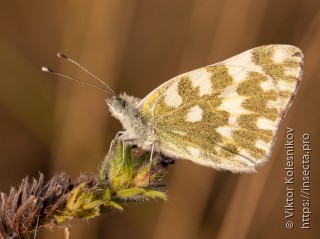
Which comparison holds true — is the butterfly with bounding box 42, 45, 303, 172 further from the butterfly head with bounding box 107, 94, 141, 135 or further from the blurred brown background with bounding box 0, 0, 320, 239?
the blurred brown background with bounding box 0, 0, 320, 239

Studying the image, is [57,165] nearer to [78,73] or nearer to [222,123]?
[78,73]

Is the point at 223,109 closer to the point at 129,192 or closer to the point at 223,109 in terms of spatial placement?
the point at 223,109

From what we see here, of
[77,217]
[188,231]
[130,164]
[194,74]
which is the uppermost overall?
[194,74]

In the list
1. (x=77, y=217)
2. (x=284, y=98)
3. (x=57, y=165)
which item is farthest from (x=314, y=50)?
(x=77, y=217)

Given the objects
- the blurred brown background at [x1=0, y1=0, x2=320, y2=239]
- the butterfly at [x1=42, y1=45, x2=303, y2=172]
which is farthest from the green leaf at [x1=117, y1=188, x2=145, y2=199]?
the blurred brown background at [x1=0, y1=0, x2=320, y2=239]

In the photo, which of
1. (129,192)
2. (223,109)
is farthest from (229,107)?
(129,192)

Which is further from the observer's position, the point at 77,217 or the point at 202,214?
the point at 202,214

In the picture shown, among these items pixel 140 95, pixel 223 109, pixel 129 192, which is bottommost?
pixel 140 95
